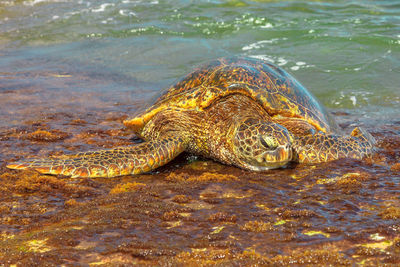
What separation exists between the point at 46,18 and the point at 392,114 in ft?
42.8

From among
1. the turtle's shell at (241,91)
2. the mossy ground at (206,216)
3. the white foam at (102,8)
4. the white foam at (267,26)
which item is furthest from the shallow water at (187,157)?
the white foam at (102,8)

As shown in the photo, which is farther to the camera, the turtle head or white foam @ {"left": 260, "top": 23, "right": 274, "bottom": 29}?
white foam @ {"left": 260, "top": 23, "right": 274, "bottom": 29}

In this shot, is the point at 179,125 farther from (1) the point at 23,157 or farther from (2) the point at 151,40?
(2) the point at 151,40

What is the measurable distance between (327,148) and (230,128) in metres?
1.17

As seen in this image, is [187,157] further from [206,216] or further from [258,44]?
[258,44]

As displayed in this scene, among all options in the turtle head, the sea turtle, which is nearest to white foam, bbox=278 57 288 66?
the sea turtle

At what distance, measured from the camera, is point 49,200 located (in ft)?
11.6

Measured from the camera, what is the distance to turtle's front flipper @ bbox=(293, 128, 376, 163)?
478 centimetres

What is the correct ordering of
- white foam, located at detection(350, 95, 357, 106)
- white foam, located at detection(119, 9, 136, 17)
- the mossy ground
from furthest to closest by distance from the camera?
white foam, located at detection(119, 9, 136, 17)
white foam, located at detection(350, 95, 357, 106)
the mossy ground

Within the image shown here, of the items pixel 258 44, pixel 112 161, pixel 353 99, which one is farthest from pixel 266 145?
pixel 258 44

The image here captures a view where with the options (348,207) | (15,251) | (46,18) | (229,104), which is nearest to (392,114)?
(229,104)

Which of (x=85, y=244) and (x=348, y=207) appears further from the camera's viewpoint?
(x=348, y=207)

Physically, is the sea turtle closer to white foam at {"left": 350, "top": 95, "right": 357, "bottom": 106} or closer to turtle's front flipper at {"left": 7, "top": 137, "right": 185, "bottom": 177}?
turtle's front flipper at {"left": 7, "top": 137, "right": 185, "bottom": 177}

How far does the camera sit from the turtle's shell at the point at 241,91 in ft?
16.6
